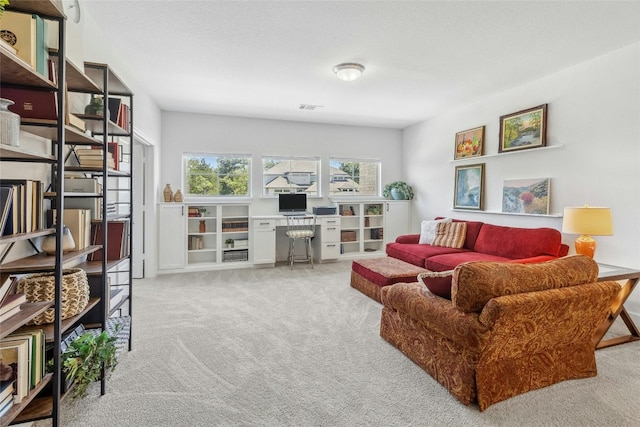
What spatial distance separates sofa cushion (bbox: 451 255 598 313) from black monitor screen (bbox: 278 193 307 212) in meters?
4.09

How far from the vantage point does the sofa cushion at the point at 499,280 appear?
5.75 ft

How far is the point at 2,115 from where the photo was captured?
3.70 ft

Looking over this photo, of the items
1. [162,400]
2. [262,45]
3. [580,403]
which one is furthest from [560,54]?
[162,400]

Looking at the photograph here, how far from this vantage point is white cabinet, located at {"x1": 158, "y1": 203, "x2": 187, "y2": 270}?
4902 millimetres

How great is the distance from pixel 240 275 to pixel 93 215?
113 inches

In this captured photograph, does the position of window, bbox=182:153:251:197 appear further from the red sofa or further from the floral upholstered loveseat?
the floral upholstered loveseat

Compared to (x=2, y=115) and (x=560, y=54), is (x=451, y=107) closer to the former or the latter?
(x=560, y=54)

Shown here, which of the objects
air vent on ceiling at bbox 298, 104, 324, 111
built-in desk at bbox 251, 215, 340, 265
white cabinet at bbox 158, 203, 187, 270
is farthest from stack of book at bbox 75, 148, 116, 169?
air vent on ceiling at bbox 298, 104, 324, 111

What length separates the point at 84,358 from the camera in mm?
1631

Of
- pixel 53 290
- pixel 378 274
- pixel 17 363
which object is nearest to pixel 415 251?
pixel 378 274

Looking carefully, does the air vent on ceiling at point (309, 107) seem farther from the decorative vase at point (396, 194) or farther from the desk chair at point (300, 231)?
the decorative vase at point (396, 194)

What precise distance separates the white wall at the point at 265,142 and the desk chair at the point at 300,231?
54 centimetres

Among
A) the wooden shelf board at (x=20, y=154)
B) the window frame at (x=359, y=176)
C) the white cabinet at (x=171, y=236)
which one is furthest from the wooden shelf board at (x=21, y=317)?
the window frame at (x=359, y=176)

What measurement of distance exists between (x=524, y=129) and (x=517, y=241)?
4.66 ft
